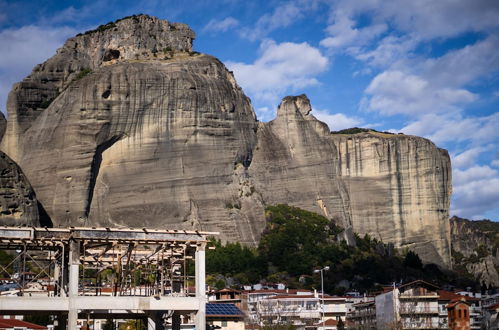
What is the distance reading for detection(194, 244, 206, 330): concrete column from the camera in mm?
62906

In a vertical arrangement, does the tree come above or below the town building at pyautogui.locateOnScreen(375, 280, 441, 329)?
above

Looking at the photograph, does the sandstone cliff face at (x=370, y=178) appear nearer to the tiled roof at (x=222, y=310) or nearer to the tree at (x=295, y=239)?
the tree at (x=295, y=239)

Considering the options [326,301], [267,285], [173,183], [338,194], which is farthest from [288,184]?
[326,301]

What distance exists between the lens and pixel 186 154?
555 feet

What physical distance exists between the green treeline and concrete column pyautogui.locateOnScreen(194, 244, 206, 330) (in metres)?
79.0

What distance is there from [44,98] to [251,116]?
129 ft

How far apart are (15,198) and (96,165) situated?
18235 millimetres

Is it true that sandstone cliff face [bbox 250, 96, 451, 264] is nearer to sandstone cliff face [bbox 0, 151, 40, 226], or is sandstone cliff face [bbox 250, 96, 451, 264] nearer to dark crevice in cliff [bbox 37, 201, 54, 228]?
dark crevice in cliff [bbox 37, 201, 54, 228]

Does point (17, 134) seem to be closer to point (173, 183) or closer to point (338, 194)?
point (173, 183)

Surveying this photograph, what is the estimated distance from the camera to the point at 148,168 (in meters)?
167

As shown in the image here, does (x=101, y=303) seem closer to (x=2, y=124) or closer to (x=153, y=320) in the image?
(x=153, y=320)

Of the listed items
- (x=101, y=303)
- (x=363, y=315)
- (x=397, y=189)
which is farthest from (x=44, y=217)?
(x=101, y=303)

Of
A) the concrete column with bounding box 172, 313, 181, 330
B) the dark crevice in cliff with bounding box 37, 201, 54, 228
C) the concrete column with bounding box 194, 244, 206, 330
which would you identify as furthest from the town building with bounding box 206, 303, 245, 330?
the dark crevice in cliff with bounding box 37, 201, 54, 228

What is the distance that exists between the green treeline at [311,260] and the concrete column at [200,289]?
7896cm
